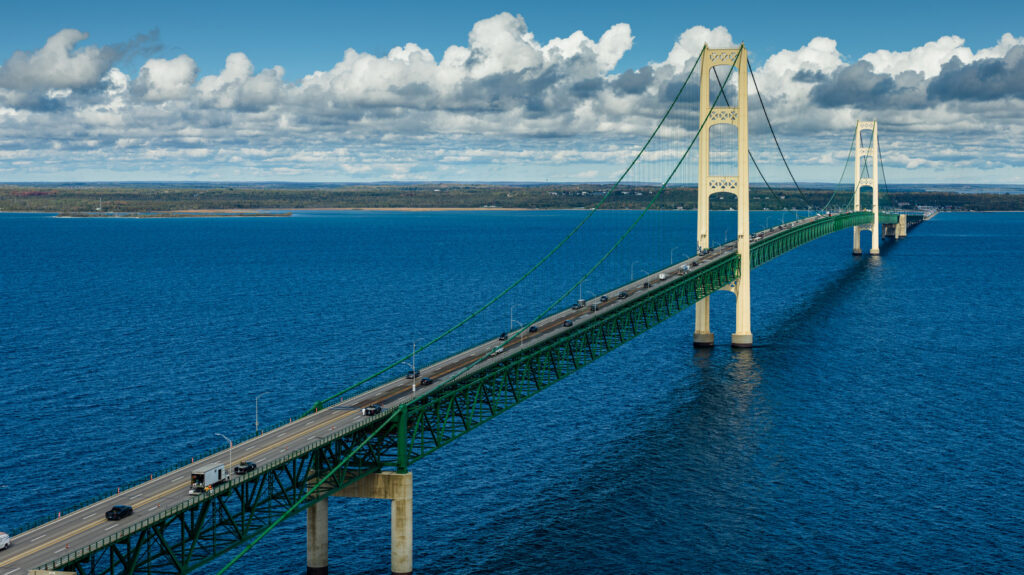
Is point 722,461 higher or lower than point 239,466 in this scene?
lower

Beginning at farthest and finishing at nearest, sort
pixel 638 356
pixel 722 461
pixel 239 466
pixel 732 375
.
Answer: pixel 638 356 < pixel 732 375 < pixel 722 461 < pixel 239 466

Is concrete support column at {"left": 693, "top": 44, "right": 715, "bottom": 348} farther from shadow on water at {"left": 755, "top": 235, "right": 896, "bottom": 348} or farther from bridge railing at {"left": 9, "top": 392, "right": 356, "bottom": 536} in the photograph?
bridge railing at {"left": 9, "top": 392, "right": 356, "bottom": 536}

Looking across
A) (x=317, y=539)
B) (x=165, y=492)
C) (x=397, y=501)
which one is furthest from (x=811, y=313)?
(x=165, y=492)

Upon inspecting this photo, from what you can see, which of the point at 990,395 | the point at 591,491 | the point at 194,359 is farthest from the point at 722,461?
the point at 194,359

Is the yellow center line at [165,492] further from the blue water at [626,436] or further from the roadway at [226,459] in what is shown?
the blue water at [626,436]

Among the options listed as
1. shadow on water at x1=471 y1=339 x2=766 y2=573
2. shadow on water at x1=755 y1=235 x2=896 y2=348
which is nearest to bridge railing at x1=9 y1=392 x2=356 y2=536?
shadow on water at x1=471 y1=339 x2=766 y2=573

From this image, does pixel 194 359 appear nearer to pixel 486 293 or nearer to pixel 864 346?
pixel 486 293
